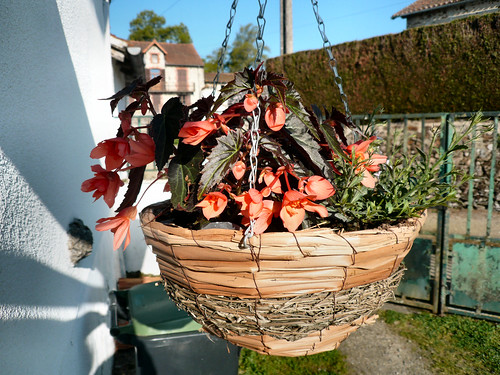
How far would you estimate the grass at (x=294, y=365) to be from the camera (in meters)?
2.61

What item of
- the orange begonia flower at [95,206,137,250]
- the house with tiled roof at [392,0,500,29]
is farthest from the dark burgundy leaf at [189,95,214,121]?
the house with tiled roof at [392,0,500,29]

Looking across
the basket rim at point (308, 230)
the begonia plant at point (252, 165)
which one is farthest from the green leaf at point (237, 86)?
the basket rim at point (308, 230)

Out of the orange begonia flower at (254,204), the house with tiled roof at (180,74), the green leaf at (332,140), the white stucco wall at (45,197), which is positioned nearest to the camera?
the orange begonia flower at (254,204)

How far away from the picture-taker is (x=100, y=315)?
210 cm

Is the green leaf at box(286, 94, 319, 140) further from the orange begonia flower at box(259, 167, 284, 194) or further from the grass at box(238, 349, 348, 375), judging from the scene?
the grass at box(238, 349, 348, 375)

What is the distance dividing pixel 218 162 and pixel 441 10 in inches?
536

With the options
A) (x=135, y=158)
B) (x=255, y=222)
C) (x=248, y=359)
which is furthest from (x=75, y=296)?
(x=248, y=359)

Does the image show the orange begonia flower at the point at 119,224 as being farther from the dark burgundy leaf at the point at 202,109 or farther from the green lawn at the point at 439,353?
the green lawn at the point at 439,353

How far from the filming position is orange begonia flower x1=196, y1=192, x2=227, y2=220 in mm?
646

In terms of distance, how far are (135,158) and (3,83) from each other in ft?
1.95

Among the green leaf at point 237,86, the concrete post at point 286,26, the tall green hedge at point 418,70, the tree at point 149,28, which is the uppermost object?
the tree at point 149,28

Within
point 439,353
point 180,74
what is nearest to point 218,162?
point 439,353

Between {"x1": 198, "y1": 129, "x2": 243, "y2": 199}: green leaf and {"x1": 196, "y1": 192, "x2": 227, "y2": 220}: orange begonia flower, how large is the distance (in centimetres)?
2

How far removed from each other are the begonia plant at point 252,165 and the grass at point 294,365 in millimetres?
2157
